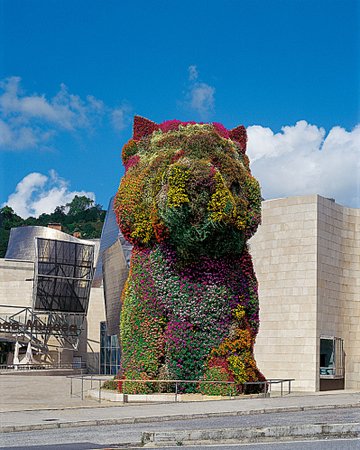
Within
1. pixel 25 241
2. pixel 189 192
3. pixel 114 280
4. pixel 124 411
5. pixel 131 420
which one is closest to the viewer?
pixel 131 420

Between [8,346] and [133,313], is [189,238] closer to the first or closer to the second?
Answer: [133,313]

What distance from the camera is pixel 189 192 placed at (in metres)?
20.7

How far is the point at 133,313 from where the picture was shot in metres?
22.6

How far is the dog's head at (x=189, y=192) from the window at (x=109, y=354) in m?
33.0

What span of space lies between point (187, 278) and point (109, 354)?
3580 centimetres

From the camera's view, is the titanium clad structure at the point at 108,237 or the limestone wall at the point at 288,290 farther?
the titanium clad structure at the point at 108,237

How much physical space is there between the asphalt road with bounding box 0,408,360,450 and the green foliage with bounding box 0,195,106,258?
102 meters

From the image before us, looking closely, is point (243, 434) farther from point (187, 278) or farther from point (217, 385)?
point (187, 278)

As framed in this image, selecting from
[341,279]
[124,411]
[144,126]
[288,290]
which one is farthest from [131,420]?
[341,279]

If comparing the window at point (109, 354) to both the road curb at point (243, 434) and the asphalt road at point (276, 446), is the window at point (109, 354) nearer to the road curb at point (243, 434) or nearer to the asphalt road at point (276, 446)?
the road curb at point (243, 434)

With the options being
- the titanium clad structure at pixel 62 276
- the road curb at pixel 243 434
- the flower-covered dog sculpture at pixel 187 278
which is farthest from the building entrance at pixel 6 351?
the road curb at pixel 243 434

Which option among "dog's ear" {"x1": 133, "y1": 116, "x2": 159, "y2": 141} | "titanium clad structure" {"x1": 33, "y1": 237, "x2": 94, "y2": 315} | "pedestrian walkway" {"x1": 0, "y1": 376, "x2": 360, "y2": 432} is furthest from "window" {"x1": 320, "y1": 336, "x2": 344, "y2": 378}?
"titanium clad structure" {"x1": 33, "y1": 237, "x2": 94, "y2": 315}

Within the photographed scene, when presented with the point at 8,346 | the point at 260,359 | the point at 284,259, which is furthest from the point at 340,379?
the point at 8,346

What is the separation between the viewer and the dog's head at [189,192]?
68.3 feet
